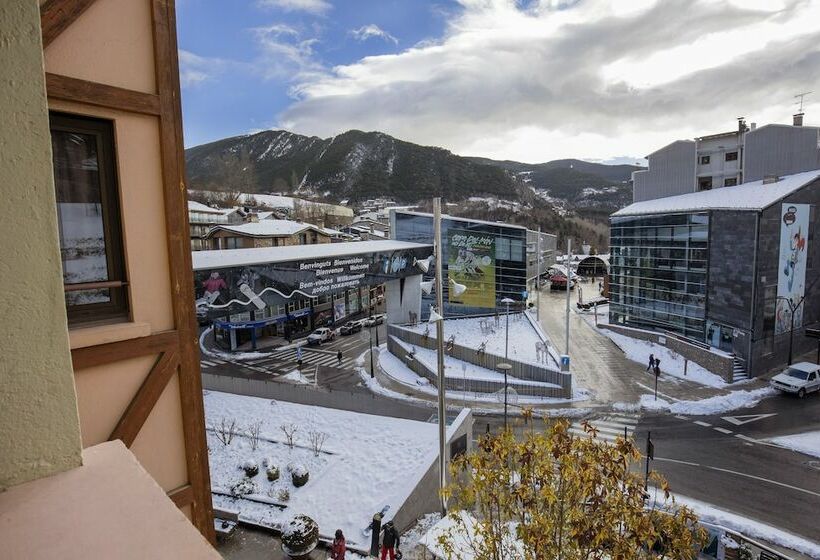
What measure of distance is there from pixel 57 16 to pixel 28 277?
2.27m

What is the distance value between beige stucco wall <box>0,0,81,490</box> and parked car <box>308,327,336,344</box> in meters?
38.6

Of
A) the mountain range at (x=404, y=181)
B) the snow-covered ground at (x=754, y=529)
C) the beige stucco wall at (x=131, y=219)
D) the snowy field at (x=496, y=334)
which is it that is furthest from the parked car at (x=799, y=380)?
the mountain range at (x=404, y=181)

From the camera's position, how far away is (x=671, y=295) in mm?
34438

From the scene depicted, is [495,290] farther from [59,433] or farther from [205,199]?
[205,199]

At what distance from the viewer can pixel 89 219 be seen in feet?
11.1

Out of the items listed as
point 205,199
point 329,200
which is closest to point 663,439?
point 205,199

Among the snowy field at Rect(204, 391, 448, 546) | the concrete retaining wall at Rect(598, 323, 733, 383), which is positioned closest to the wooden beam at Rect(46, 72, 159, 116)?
the snowy field at Rect(204, 391, 448, 546)

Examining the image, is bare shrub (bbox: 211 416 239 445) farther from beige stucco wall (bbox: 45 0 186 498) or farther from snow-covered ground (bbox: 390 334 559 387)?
snow-covered ground (bbox: 390 334 559 387)

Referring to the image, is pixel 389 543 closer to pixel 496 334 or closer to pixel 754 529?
pixel 754 529

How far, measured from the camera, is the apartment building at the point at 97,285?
170 centimetres

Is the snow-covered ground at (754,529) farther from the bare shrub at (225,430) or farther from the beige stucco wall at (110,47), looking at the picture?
the beige stucco wall at (110,47)

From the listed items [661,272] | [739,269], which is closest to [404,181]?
[661,272]

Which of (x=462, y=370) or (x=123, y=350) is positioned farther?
(x=462, y=370)

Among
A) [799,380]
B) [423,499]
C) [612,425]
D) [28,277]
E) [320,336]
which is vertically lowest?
[612,425]
